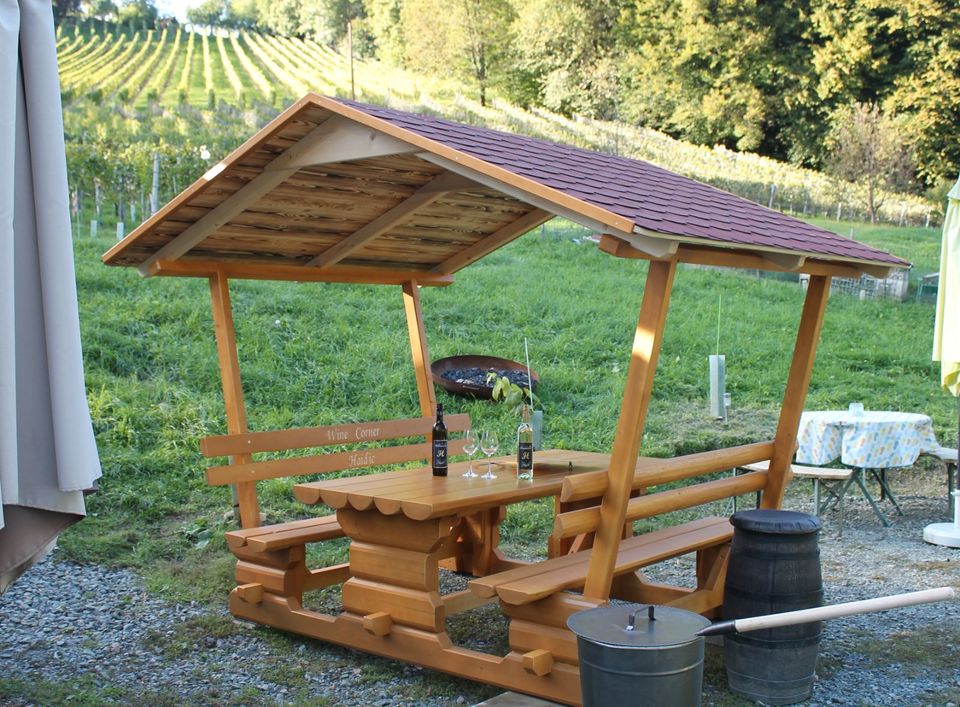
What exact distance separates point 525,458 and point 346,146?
6.26 ft

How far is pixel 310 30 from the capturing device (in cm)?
7650

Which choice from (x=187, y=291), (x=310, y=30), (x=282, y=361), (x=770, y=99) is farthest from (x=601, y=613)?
(x=310, y=30)

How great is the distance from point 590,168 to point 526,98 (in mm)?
47441

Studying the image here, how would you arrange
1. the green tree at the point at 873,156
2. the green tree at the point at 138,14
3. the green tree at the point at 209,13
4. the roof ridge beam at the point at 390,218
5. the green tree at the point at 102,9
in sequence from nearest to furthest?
the roof ridge beam at the point at 390,218 → the green tree at the point at 873,156 → the green tree at the point at 138,14 → the green tree at the point at 102,9 → the green tree at the point at 209,13

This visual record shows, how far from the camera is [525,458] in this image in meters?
5.23

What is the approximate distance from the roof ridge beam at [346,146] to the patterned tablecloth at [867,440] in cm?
483

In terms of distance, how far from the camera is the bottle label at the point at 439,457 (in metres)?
5.22

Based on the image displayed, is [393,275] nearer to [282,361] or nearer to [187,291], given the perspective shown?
[282,361]

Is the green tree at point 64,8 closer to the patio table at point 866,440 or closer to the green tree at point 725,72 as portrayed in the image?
the green tree at point 725,72

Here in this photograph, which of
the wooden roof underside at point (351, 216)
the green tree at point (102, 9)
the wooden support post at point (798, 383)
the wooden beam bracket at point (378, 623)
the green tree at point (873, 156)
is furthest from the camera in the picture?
the green tree at point (102, 9)

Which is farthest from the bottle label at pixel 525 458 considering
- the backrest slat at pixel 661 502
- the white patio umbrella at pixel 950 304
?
the white patio umbrella at pixel 950 304

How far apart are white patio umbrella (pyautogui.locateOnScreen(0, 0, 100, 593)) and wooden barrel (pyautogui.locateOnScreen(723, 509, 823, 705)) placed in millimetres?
2993

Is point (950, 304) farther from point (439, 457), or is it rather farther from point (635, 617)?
point (635, 617)

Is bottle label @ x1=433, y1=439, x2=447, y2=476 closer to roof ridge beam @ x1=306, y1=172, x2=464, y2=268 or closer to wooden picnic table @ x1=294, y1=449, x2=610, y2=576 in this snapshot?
wooden picnic table @ x1=294, y1=449, x2=610, y2=576
